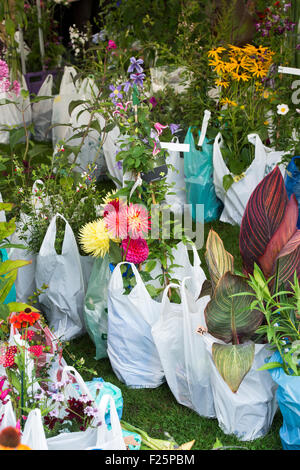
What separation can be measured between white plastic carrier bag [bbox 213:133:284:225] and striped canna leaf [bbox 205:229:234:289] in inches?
53.8

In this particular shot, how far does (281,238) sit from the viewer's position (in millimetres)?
1740

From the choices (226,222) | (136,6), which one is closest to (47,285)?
(226,222)

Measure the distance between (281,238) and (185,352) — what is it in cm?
46

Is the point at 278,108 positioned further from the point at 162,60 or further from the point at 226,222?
the point at 162,60

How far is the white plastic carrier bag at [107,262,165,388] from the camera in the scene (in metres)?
1.97

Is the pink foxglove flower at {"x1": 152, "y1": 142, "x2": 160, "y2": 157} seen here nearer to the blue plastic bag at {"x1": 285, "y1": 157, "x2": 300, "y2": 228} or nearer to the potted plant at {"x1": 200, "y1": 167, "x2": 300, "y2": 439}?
the potted plant at {"x1": 200, "y1": 167, "x2": 300, "y2": 439}

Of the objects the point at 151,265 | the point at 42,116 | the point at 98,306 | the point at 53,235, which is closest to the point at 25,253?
the point at 53,235

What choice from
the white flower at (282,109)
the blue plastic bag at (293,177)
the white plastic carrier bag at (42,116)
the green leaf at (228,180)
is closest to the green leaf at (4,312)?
the blue plastic bag at (293,177)

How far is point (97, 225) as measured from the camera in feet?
6.84

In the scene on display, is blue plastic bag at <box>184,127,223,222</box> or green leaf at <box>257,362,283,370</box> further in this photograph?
blue plastic bag at <box>184,127,223,222</box>

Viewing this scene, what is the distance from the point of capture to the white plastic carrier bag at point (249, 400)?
173 centimetres

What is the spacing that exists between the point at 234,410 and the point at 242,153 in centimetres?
183

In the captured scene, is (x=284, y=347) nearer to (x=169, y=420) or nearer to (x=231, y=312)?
(x=231, y=312)

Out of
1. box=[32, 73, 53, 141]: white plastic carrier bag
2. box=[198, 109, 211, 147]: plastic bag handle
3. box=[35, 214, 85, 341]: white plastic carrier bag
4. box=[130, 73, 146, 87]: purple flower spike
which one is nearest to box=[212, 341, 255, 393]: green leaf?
box=[35, 214, 85, 341]: white plastic carrier bag
